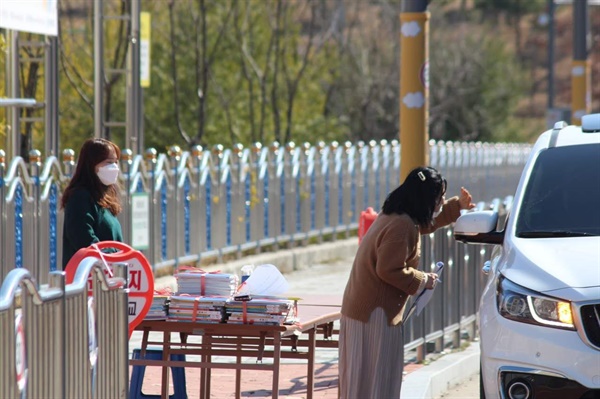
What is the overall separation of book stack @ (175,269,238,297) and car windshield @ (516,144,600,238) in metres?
1.53

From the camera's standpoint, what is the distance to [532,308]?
20.2ft

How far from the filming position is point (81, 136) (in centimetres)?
2311

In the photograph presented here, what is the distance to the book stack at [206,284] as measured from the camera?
21.7ft

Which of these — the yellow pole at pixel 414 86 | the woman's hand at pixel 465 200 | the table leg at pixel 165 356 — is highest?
the yellow pole at pixel 414 86

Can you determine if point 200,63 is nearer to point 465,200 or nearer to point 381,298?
point 465,200

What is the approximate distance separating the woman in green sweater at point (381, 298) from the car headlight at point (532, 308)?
0.40 metres

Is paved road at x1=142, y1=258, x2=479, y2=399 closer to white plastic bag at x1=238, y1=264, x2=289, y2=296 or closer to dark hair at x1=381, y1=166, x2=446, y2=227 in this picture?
white plastic bag at x1=238, y1=264, x2=289, y2=296

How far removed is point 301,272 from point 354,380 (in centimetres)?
1076

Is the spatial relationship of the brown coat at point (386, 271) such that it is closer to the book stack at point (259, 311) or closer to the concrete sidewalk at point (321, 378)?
the book stack at point (259, 311)

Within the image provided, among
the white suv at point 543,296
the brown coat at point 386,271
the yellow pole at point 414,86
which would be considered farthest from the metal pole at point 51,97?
the brown coat at point 386,271

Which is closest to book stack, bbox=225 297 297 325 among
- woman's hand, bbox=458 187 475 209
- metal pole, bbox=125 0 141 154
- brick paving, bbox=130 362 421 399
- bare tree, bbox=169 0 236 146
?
woman's hand, bbox=458 187 475 209

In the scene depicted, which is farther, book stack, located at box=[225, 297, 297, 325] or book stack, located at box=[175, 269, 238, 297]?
book stack, located at box=[175, 269, 238, 297]

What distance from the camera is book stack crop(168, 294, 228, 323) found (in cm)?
648

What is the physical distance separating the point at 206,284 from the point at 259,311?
1.14 feet
